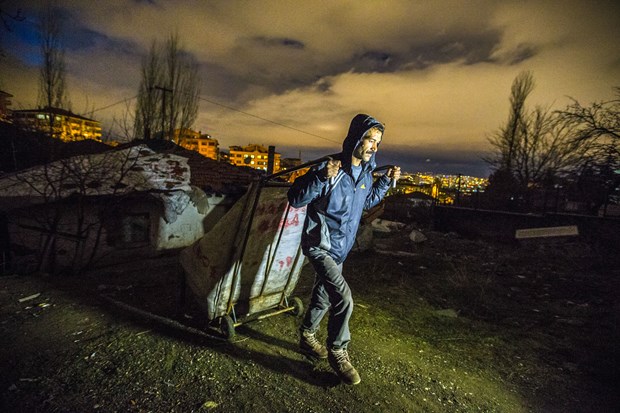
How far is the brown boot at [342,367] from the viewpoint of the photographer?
97.6 inches

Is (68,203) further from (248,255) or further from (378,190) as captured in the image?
→ (378,190)

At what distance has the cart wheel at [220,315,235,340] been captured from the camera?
9.82ft

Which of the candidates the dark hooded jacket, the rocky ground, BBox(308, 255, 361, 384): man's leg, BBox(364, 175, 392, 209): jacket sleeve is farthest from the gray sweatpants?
BBox(364, 175, 392, 209): jacket sleeve

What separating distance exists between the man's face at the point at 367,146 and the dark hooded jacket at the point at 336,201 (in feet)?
0.14

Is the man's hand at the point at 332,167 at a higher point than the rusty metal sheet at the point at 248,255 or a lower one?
higher

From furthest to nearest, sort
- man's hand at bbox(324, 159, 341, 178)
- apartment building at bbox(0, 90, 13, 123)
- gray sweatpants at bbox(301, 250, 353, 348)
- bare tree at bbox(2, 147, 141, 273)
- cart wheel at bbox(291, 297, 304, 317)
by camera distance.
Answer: apartment building at bbox(0, 90, 13, 123), bare tree at bbox(2, 147, 141, 273), cart wheel at bbox(291, 297, 304, 317), gray sweatpants at bbox(301, 250, 353, 348), man's hand at bbox(324, 159, 341, 178)

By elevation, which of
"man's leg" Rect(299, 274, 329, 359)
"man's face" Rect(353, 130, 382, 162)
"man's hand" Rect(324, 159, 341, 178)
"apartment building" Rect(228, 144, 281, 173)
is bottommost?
"man's leg" Rect(299, 274, 329, 359)

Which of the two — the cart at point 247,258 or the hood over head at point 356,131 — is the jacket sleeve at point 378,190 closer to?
the hood over head at point 356,131

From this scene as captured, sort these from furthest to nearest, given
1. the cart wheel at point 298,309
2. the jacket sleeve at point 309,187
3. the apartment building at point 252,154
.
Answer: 1. the apartment building at point 252,154
2. the cart wheel at point 298,309
3. the jacket sleeve at point 309,187

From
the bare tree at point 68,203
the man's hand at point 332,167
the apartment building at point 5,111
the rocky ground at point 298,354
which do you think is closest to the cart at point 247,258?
the rocky ground at point 298,354

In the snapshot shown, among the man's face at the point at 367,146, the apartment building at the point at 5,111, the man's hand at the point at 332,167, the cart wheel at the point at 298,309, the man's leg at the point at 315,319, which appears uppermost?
the apartment building at the point at 5,111

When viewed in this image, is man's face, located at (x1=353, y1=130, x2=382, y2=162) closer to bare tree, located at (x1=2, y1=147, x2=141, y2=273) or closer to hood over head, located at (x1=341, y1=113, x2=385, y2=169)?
hood over head, located at (x1=341, y1=113, x2=385, y2=169)

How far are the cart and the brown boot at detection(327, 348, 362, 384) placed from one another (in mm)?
1109

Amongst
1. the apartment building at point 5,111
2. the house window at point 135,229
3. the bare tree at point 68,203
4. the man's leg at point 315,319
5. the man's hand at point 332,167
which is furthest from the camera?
the apartment building at point 5,111
